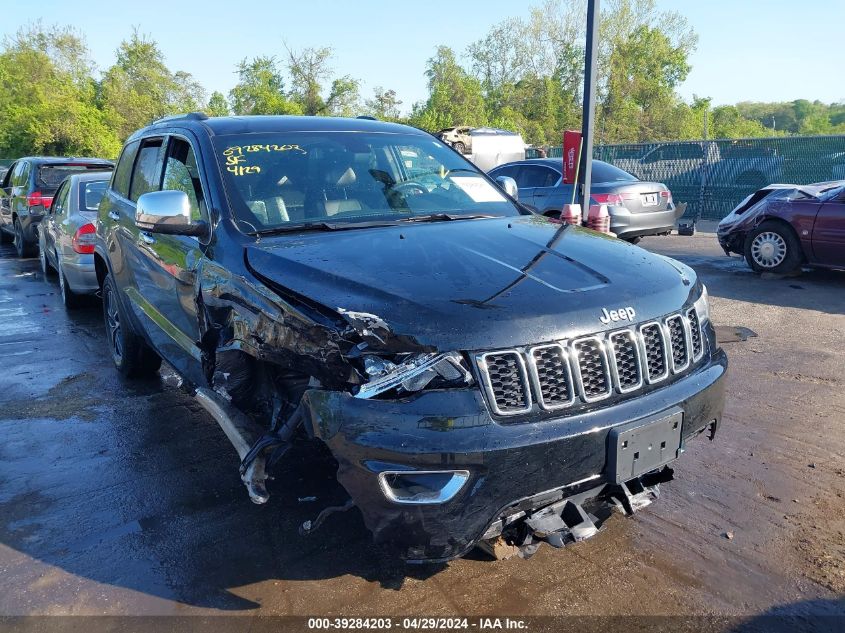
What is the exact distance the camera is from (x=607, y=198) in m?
10.8

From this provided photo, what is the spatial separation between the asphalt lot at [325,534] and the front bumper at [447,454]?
0.52m

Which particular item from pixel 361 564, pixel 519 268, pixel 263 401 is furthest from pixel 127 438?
pixel 519 268

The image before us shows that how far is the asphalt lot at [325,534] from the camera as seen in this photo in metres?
2.86

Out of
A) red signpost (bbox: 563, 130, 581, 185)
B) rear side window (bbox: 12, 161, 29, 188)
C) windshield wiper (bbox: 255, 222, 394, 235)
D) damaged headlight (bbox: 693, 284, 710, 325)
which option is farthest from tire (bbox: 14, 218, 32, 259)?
damaged headlight (bbox: 693, 284, 710, 325)

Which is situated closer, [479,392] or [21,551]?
[479,392]

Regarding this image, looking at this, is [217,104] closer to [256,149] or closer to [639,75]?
[639,75]

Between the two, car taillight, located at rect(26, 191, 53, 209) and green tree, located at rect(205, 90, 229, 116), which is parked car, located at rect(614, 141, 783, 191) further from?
green tree, located at rect(205, 90, 229, 116)

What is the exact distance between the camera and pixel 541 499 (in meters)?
2.49

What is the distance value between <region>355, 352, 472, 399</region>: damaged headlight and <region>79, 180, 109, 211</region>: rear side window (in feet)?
22.7

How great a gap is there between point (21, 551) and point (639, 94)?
51123 millimetres

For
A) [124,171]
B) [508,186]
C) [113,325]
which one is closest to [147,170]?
[124,171]

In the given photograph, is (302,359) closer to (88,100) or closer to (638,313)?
(638,313)

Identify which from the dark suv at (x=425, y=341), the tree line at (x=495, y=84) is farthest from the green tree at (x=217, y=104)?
the dark suv at (x=425, y=341)

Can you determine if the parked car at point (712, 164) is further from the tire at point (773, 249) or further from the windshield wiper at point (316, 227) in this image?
the windshield wiper at point (316, 227)
